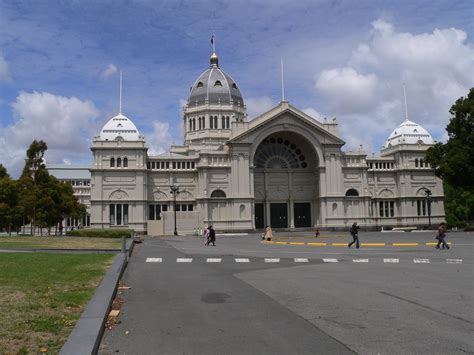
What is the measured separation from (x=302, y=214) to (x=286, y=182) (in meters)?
5.61

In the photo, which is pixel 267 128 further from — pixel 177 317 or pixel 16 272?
pixel 177 317

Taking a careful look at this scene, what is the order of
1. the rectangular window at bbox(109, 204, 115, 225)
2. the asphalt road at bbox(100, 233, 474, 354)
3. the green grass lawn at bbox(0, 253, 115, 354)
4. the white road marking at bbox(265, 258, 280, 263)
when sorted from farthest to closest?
the rectangular window at bbox(109, 204, 115, 225), the white road marking at bbox(265, 258, 280, 263), the asphalt road at bbox(100, 233, 474, 354), the green grass lawn at bbox(0, 253, 115, 354)

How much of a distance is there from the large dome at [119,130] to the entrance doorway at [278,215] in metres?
23.1

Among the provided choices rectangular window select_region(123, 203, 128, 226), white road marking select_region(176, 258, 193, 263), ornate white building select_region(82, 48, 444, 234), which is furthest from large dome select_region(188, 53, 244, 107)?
white road marking select_region(176, 258, 193, 263)

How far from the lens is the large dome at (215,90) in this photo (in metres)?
87.5

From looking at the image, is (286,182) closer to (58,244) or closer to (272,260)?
(58,244)

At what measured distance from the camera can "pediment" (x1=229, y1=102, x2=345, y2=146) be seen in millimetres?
69688

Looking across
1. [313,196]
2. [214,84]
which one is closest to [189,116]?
[214,84]

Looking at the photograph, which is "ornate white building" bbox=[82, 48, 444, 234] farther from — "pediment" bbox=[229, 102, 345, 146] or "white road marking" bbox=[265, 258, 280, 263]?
"white road marking" bbox=[265, 258, 280, 263]

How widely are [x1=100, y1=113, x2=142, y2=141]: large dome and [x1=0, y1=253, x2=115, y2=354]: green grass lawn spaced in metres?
55.2

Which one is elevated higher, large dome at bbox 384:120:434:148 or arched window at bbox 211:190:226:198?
large dome at bbox 384:120:434:148

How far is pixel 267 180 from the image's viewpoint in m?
73.9

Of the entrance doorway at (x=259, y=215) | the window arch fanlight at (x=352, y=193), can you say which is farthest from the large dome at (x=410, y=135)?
the entrance doorway at (x=259, y=215)

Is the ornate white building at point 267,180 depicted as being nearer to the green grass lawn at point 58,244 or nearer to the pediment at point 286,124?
the pediment at point 286,124
